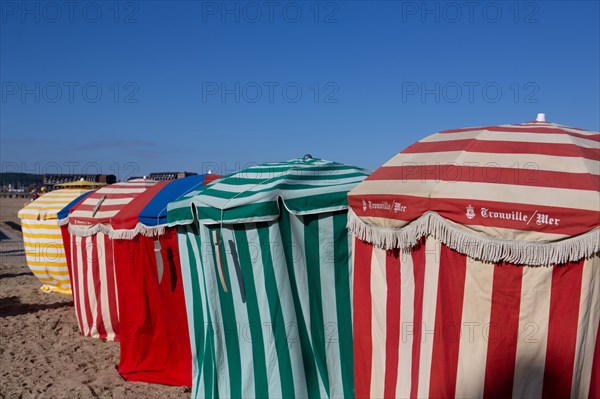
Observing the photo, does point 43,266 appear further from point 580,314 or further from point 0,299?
point 580,314

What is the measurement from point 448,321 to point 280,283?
138 centimetres

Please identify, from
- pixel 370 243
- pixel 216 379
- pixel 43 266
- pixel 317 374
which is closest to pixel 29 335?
pixel 43 266

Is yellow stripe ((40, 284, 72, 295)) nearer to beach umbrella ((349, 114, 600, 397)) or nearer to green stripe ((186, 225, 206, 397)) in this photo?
green stripe ((186, 225, 206, 397))

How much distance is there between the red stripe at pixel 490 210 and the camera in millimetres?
2605

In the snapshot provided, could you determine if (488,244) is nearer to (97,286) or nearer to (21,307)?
(97,286)

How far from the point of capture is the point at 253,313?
4113 millimetres

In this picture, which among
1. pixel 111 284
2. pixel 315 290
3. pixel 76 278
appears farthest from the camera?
pixel 76 278

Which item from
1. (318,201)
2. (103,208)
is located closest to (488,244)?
(318,201)

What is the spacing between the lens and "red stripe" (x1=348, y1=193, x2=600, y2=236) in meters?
2.61

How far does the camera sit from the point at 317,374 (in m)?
4.09

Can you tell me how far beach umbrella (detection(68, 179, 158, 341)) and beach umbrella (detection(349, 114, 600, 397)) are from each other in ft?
12.7

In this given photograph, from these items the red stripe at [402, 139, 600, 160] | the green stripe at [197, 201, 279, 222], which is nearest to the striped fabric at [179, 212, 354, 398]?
the green stripe at [197, 201, 279, 222]

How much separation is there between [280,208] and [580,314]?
2.11 metres

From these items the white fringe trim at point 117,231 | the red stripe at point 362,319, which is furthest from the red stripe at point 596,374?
the white fringe trim at point 117,231
